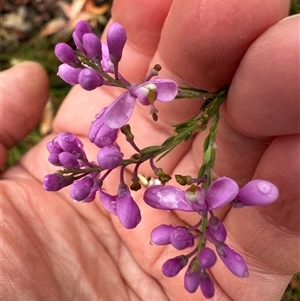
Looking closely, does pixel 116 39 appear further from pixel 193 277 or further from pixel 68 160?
pixel 193 277

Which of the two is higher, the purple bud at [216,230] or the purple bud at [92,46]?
the purple bud at [92,46]

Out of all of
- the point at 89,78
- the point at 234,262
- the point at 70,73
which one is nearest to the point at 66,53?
the point at 70,73

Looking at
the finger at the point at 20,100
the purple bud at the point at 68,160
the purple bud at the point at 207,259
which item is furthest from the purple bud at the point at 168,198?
the finger at the point at 20,100

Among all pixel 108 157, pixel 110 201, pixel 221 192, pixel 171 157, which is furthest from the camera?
pixel 171 157

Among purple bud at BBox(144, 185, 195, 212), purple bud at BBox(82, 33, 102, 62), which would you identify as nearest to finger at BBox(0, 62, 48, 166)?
purple bud at BBox(82, 33, 102, 62)

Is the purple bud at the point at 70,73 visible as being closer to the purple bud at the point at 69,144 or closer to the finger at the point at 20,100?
the purple bud at the point at 69,144

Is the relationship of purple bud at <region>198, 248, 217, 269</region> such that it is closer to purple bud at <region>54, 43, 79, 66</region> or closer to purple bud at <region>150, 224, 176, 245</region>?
purple bud at <region>150, 224, 176, 245</region>
